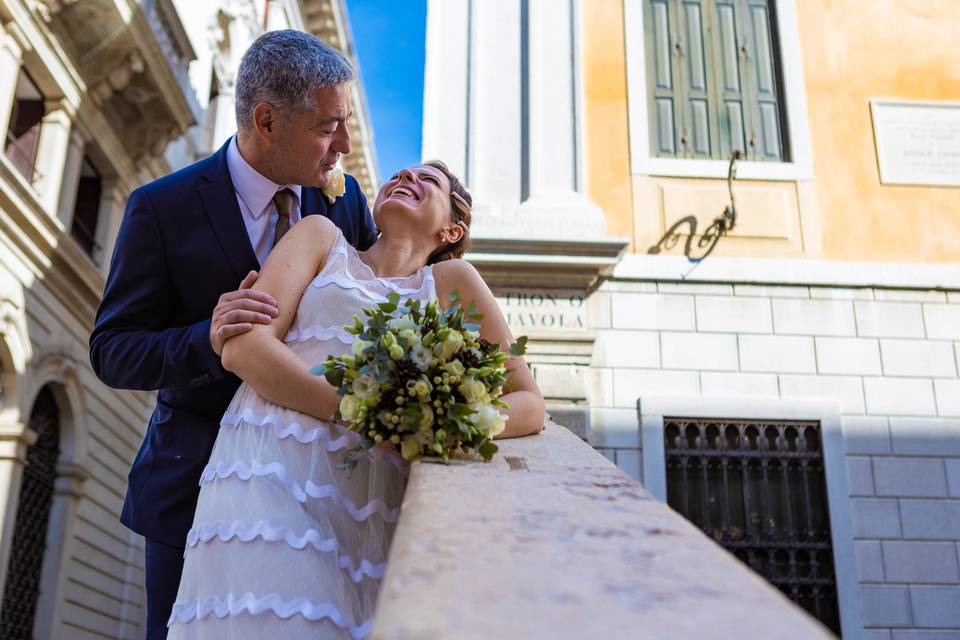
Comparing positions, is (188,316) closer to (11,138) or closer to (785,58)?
(785,58)

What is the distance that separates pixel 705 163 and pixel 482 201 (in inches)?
82.9

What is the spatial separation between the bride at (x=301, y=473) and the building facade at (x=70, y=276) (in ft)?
31.7

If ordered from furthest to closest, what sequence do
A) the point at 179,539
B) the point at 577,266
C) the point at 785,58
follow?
the point at 785,58
the point at 577,266
the point at 179,539

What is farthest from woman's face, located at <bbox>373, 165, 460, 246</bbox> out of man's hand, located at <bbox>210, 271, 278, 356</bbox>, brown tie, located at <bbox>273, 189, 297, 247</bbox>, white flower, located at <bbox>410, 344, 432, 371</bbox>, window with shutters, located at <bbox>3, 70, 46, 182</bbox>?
window with shutters, located at <bbox>3, 70, 46, 182</bbox>

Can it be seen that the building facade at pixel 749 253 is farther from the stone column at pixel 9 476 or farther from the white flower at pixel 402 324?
the stone column at pixel 9 476

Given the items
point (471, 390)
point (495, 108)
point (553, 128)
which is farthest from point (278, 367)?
point (495, 108)

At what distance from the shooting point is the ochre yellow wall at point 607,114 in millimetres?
9633

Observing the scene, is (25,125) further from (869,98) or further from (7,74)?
(869,98)

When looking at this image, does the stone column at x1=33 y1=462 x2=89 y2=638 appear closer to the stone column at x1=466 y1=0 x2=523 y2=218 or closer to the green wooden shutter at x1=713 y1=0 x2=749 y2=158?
the stone column at x1=466 y1=0 x2=523 y2=218

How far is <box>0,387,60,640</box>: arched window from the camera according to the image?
13203mm

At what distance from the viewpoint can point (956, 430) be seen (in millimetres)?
8867

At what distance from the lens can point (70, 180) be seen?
15.1 meters

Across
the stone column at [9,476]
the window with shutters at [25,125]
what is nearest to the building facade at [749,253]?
the stone column at [9,476]

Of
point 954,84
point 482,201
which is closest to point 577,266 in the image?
point 482,201
